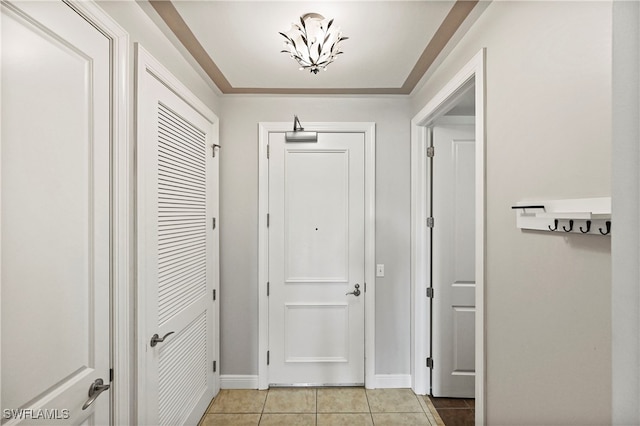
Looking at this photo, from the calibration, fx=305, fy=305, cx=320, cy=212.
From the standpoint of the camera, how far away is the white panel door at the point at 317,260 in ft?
8.44

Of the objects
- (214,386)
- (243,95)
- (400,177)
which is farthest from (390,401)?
(243,95)

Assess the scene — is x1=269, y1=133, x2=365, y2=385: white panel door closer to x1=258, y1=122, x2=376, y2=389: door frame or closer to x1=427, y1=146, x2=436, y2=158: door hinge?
x1=258, y1=122, x2=376, y2=389: door frame

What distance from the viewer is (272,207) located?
8.42ft

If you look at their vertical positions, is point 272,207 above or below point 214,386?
above

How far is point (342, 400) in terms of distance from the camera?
2.40m

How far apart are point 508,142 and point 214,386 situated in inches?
103

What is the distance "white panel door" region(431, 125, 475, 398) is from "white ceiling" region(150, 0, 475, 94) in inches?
27.1

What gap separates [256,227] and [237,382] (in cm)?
131

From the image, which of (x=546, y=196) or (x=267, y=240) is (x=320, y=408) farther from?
(x=546, y=196)

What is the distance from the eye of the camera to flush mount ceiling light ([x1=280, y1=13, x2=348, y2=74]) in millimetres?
1470

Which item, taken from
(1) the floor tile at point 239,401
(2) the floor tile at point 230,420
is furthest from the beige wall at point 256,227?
(2) the floor tile at point 230,420

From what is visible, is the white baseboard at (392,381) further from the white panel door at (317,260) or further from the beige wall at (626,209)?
the beige wall at (626,209)

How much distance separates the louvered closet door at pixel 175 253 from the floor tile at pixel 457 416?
5.85ft

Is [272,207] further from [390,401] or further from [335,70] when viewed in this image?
[390,401]
